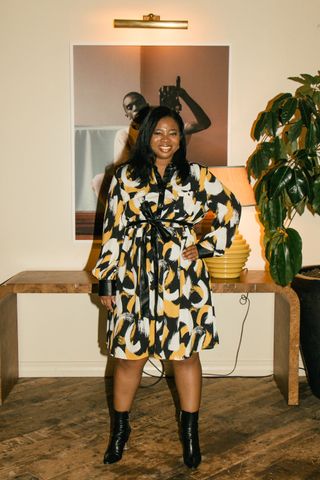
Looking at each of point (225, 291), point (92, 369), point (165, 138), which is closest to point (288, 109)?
point (165, 138)

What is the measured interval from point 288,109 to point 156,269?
44.2 inches

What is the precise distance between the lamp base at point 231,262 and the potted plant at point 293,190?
143mm

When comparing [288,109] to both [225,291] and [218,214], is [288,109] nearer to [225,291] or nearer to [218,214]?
[218,214]

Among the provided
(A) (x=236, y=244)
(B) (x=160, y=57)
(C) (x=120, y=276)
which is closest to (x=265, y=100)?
(B) (x=160, y=57)

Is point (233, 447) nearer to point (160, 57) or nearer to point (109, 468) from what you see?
point (109, 468)

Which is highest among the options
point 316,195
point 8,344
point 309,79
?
point 309,79

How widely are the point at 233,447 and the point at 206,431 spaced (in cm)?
19

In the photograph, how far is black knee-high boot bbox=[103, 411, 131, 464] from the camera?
219 centimetres

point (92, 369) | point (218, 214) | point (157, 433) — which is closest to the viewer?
point (218, 214)

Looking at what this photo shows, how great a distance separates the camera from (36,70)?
305 cm

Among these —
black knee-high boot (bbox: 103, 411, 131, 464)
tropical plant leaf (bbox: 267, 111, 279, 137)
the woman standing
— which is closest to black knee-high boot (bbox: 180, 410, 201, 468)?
the woman standing

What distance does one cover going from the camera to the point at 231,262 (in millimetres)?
2852

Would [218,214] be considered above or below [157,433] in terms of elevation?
above

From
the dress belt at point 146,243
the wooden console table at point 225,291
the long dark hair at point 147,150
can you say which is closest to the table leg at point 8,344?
the wooden console table at point 225,291
